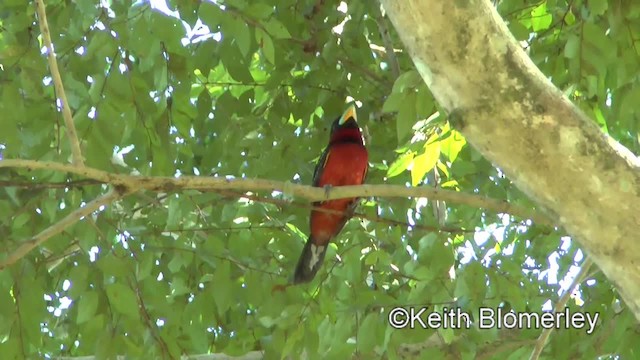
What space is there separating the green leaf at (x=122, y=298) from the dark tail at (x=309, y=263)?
0.73 meters

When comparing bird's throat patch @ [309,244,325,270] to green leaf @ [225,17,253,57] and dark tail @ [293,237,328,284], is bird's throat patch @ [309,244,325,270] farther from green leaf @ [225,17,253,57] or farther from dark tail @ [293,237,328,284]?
green leaf @ [225,17,253,57]


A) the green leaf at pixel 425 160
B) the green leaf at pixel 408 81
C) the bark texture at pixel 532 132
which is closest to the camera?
the bark texture at pixel 532 132

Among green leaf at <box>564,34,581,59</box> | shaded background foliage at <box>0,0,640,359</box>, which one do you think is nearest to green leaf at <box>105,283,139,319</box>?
shaded background foliage at <box>0,0,640,359</box>

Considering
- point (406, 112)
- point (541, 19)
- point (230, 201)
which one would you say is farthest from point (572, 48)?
point (230, 201)

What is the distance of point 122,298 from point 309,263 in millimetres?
888

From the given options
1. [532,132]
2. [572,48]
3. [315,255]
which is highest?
[572,48]

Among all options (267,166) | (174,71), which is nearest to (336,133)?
(267,166)

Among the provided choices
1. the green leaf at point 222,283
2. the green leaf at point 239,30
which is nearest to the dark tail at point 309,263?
the green leaf at point 222,283

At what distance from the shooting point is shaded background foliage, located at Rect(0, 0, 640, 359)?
309 cm

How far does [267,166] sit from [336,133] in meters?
0.46

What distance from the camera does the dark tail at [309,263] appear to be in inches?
144

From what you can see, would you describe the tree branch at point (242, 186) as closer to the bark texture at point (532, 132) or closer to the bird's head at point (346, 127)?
the bark texture at point (532, 132)

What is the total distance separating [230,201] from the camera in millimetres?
3740

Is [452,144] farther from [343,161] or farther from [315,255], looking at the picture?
[343,161]
